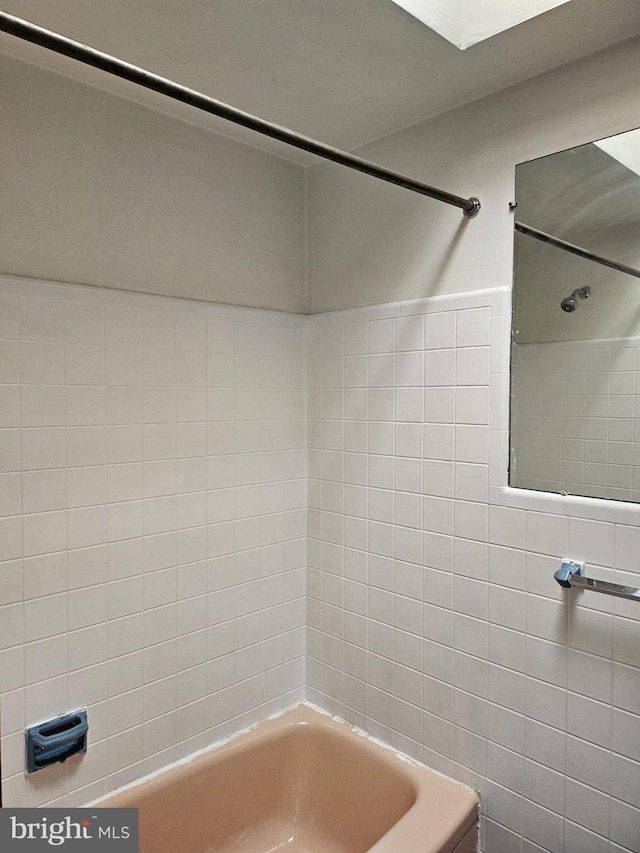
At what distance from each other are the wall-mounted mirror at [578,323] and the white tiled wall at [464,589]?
0.21 ft

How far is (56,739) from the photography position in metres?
1.49

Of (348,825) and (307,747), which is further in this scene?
(307,747)

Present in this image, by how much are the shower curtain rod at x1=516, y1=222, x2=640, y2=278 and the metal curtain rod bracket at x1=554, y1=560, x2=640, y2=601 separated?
75 cm

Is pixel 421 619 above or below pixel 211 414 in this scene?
below

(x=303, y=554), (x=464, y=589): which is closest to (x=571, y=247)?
(x=464, y=589)

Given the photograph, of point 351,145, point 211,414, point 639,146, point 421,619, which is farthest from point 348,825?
point 351,145

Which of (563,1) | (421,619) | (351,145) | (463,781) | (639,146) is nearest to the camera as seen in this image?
(563,1)

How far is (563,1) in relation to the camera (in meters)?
1.19

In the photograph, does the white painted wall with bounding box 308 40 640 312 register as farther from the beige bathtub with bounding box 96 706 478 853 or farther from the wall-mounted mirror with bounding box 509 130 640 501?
the beige bathtub with bounding box 96 706 478 853

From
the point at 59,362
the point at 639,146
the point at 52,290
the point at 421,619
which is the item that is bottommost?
the point at 421,619

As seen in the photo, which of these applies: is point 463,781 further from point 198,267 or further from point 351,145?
point 351,145

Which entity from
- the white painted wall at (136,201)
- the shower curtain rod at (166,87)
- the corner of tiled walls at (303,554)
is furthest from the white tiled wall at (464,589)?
the shower curtain rod at (166,87)

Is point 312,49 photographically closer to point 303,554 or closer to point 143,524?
point 143,524

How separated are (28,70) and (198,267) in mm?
653
